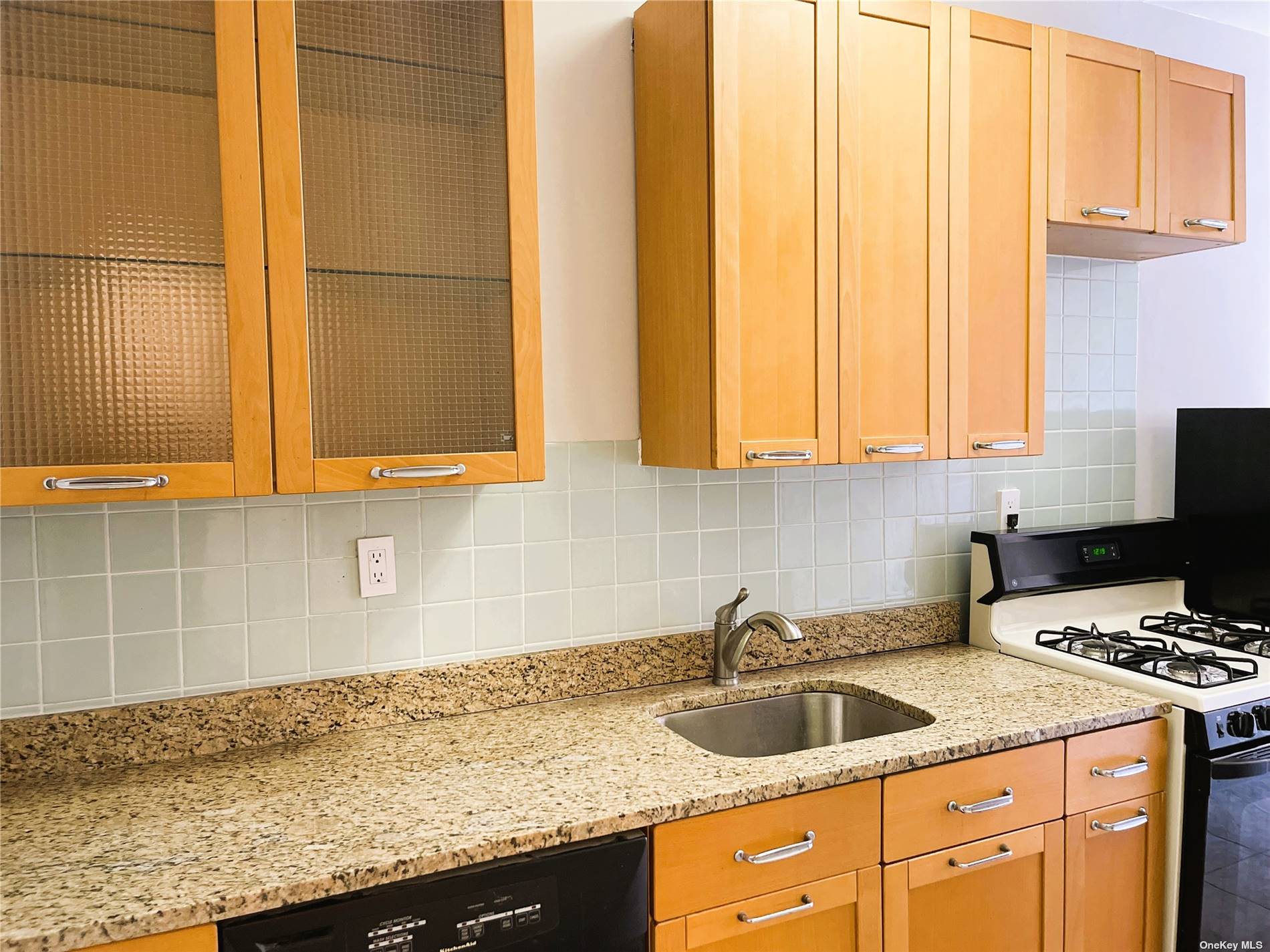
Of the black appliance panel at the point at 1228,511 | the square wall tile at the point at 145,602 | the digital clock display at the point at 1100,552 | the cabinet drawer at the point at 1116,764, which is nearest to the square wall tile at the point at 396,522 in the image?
the square wall tile at the point at 145,602

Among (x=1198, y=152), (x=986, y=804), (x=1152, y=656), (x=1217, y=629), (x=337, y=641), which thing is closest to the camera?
(x=986, y=804)

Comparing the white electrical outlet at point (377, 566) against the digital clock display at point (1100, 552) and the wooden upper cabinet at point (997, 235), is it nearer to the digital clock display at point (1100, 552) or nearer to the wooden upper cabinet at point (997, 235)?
the wooden upper cabinet at point (997, 235)

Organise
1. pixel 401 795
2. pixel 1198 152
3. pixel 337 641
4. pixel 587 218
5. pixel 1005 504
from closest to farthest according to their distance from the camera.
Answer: pixel 401 795
pixel 337 641
pixel 587 218
pixel 1198 152
pixel 1005 504

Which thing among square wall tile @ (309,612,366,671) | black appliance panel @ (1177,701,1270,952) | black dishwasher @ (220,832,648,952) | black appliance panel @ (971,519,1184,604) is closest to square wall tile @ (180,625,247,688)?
square wall tile @ (309,612,366,671)

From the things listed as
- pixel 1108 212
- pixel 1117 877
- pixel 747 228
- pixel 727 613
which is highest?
pixel 1108 212

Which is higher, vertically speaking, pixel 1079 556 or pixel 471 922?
pixel 1079 556

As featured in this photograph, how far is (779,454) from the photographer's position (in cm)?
186

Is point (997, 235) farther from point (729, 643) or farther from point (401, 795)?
point (401, 795)

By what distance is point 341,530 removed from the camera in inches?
71.0

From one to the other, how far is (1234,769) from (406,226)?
2.01m

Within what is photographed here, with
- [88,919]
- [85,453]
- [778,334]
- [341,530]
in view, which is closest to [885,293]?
[778,334]

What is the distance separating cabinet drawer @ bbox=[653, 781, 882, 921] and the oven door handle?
83 cm

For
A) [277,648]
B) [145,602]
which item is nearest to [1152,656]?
[277,648]

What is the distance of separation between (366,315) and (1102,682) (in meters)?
1.79
